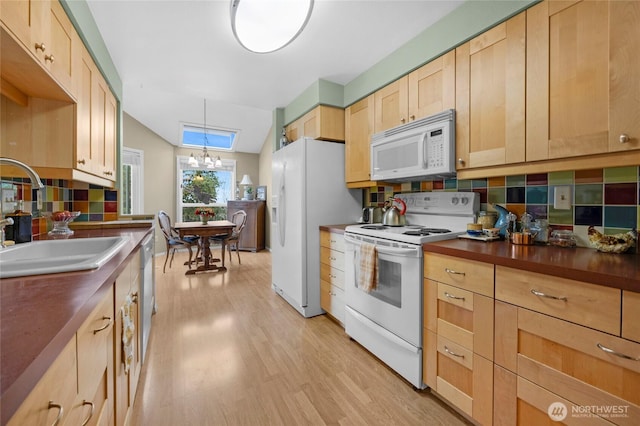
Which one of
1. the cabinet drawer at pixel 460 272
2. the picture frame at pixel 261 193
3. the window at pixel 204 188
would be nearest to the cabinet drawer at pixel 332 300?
the cabinet drawer at pixel 460 272

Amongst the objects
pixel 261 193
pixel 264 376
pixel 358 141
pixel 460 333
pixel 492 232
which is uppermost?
pixel 358 141

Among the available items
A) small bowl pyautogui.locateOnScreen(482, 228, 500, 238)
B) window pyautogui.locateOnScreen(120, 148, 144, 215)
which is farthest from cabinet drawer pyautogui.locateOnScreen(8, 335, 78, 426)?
window pyautogui.locateOnScreen(120, 148, 144, 215)

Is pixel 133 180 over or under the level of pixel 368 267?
over

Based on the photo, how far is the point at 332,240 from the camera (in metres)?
2.50

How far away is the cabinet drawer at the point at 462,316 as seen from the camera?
50.0 inches

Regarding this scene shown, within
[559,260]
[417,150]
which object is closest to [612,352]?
[559,260]

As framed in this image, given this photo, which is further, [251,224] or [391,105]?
[251,224]

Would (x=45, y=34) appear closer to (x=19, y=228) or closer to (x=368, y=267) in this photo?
(x=19, y=228)

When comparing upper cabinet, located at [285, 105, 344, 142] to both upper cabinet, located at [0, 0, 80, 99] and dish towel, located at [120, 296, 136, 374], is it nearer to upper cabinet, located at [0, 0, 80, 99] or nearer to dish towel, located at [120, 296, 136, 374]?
upper cabinet, located at [0, 0, 80, 99]

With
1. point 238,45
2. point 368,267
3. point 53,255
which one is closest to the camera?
point 53,255

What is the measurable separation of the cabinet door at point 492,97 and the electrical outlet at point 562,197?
1.07 feet

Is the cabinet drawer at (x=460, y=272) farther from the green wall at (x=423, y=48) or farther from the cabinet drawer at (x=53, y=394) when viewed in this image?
the cabinet drawer at (x=53, y=394)

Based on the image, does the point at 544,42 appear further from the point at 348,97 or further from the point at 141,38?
the point at 141,38

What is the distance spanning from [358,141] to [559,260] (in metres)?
1.84
